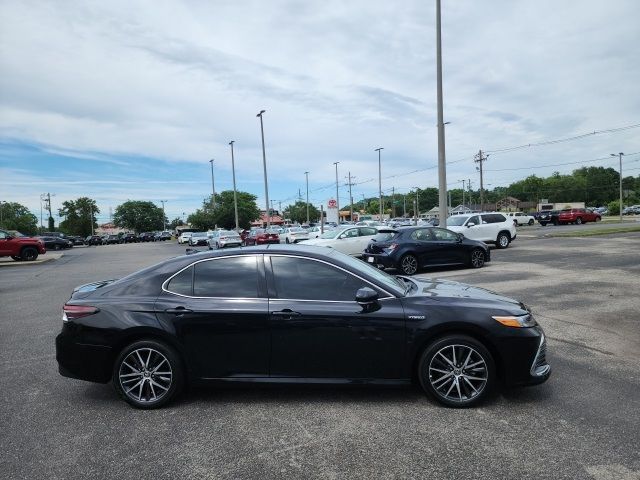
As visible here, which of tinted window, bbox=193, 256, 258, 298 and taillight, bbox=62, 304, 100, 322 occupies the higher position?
tinted window, bbox=193, 256, 258, 298

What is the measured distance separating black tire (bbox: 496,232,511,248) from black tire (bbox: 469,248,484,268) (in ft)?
26.1

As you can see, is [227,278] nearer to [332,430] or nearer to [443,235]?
[332,430]

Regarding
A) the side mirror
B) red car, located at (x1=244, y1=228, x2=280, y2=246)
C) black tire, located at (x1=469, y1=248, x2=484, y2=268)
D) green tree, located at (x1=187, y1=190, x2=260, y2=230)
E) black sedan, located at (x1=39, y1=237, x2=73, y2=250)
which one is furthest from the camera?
green tree, located at (x1=187, y1=190, x2=260, y2=230)

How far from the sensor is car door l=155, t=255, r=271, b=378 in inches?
169

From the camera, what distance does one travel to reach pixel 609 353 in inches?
221

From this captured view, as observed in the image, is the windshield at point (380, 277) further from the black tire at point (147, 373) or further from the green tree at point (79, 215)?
the green tree at point (79, 215)

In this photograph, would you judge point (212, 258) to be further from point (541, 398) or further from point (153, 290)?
point (541, 398)

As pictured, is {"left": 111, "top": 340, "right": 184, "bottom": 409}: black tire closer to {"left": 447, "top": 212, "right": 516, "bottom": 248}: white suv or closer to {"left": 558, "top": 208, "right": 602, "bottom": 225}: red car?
{"left": 447, "top": 212, "right": 516, "bottom": 248}: white suv

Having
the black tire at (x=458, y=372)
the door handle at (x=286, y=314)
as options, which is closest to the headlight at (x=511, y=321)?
the black tire at (x=458, y=372)

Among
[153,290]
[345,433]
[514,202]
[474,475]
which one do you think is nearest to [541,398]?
[474,475]

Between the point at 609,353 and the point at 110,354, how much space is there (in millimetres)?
5538

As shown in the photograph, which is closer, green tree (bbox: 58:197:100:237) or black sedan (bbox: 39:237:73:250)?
black sedan (bbox: 39:237:73:250)

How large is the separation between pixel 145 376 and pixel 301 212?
466 feet

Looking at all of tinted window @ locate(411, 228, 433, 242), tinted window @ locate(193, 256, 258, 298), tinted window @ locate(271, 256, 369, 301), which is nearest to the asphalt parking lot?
tinted window @ locate(271, 256, 369, 301)
